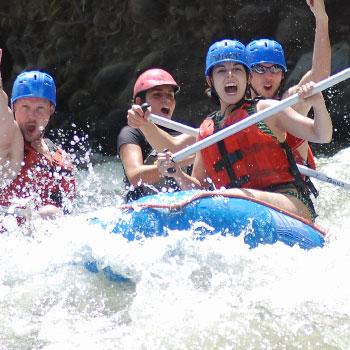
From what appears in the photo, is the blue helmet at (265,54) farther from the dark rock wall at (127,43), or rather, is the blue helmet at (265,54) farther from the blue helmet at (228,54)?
the dark rock wall at (127,43)

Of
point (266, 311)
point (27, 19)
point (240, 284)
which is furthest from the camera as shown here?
point (27, 19)

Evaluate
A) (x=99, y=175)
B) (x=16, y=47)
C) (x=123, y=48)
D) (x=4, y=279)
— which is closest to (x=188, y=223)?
(x=4, y=279)

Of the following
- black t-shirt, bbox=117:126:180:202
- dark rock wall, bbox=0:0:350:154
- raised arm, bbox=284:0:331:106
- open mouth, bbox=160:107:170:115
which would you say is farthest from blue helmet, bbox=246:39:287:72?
dark rock wall, bbox=0:0:350:154

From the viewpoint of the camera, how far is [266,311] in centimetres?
303

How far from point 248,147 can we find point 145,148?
900mm

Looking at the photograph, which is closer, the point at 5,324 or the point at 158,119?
the point at 5,324

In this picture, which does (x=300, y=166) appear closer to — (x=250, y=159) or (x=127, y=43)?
(x=250, y=159)

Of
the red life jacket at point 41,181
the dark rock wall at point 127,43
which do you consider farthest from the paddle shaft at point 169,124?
the dark rock wall at point 127,43

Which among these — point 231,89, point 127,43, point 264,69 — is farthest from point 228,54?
point 127,43

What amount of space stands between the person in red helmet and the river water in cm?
55

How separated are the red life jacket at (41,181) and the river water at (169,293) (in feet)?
1.15

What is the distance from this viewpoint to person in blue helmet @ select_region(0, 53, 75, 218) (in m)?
4.33

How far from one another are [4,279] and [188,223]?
89 cm

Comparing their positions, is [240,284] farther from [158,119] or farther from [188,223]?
[158,119]
